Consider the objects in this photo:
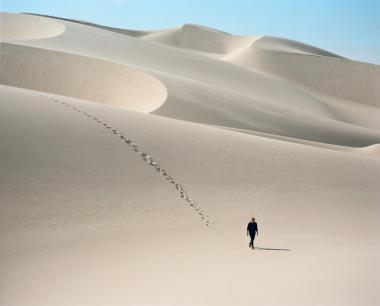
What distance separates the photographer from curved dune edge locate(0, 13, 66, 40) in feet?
152

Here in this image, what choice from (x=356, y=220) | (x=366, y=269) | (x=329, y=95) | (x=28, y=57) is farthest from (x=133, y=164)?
(x=329, y=95)

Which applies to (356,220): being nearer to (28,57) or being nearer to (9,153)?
(9,153)

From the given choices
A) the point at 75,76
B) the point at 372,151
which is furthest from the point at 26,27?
the point at 372,151

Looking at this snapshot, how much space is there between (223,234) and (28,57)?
22100 millimetres

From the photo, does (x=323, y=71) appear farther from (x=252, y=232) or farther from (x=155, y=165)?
(x=252, y=232)

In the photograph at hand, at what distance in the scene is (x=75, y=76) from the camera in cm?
2892

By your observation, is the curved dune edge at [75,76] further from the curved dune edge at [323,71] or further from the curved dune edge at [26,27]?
the curved dune edge at [323,71]

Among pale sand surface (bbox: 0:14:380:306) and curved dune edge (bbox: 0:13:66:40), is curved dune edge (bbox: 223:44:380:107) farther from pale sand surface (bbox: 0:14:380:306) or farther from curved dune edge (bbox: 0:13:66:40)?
pale sand surface (bbox: 0:14:380:306)

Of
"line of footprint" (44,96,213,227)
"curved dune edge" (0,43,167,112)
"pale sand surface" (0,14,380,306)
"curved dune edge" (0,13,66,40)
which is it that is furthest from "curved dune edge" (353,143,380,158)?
"curved dune edge" (0,13,66,40)

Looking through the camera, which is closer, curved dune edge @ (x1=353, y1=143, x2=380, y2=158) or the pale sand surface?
the pale sand surface

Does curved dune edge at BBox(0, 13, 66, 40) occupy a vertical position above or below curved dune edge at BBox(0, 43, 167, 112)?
above

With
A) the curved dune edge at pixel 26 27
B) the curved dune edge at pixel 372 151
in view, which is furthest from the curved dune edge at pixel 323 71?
the curved dune edge at pixel 372 151

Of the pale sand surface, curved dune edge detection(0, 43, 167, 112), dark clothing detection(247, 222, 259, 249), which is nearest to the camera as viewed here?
the pale sand surface

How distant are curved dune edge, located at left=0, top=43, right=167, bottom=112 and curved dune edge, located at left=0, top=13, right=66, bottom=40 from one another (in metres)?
13.9
